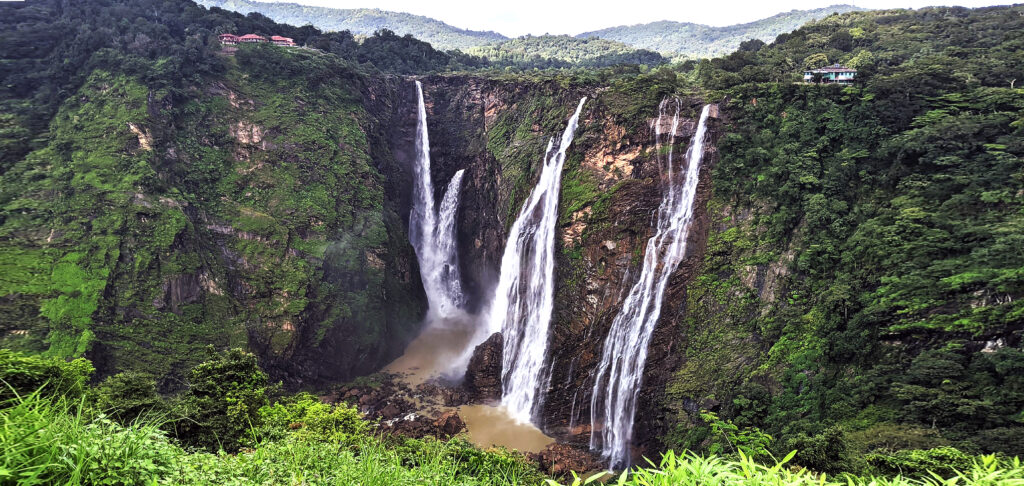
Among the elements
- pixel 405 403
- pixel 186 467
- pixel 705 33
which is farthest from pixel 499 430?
pixel 705 33

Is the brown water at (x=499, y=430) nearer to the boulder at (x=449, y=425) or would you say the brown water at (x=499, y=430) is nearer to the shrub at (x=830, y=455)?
the boulder at (x=449, y=425)

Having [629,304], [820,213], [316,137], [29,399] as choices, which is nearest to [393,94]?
[316,137]

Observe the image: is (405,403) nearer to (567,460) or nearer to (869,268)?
(567,460)

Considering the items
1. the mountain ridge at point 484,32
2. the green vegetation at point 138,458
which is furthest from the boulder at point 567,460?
the mountain ridge at point 484,32

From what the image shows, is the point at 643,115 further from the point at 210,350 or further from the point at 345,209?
the point at 210,350

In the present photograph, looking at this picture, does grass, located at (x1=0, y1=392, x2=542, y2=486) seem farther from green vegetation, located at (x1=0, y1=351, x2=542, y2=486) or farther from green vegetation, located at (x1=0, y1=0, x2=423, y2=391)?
green vegetation, located at (x1=0, y1=0, x2=423, y2=391)
